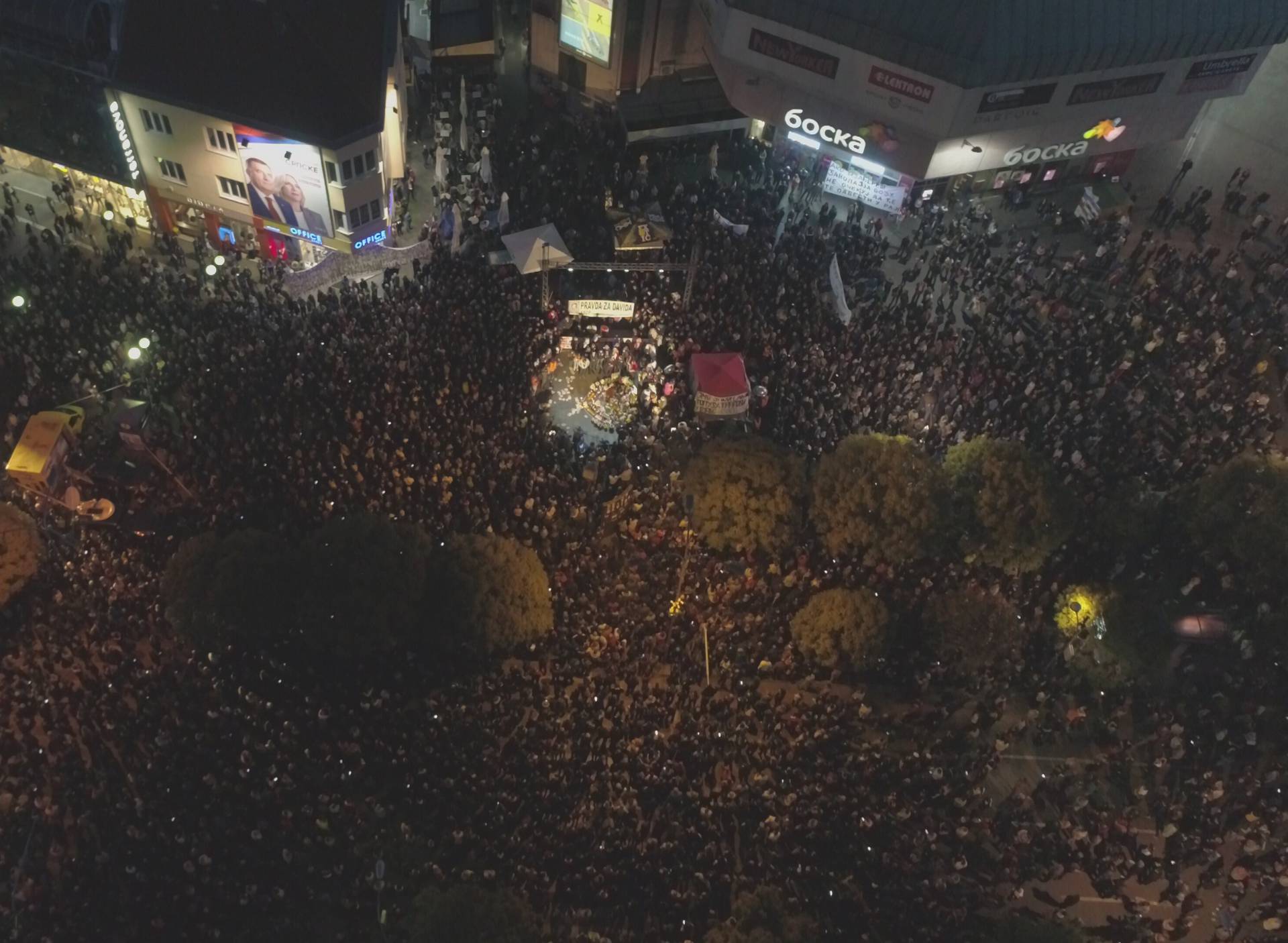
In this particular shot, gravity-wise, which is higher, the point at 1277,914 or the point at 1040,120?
the point at 1040,120

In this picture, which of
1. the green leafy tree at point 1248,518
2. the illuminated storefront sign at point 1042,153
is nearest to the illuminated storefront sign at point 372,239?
the illuminated storefront sign at point 1042,153

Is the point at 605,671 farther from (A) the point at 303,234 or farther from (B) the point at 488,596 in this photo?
(A) the point at 303,234

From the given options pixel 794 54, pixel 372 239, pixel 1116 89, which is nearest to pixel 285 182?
pixel 372 239

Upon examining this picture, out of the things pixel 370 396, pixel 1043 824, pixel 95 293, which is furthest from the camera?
pixel 95 293

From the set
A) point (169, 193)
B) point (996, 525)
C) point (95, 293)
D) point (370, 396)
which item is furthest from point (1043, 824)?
point (169, 193)

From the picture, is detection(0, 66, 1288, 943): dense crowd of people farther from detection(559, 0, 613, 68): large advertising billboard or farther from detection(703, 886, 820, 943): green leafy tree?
detection(559, 0, 613, 68): large advertising billboard

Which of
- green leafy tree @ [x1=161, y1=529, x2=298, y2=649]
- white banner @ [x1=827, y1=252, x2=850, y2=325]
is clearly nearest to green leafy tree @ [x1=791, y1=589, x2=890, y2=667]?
white banner @ [x1=827, y1=252, x2=850, y2=325]

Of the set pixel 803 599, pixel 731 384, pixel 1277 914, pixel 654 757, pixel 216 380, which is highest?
pixel 216 380

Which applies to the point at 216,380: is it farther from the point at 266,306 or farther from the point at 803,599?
the point at 803,599
